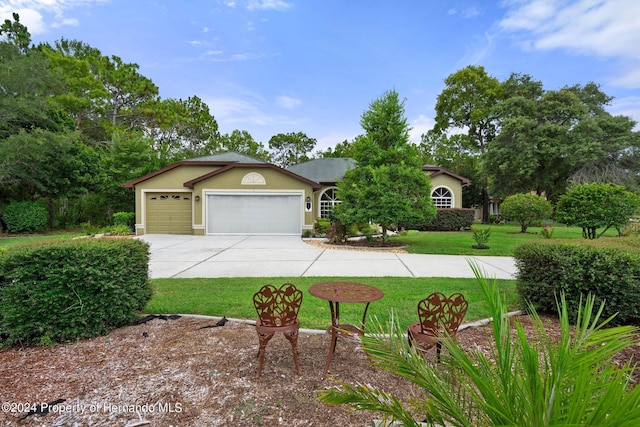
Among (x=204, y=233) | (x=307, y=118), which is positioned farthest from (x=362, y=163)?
(x=307, y=118)

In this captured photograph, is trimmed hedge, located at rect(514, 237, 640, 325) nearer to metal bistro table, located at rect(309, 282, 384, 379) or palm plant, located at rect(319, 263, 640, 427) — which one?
metal bistro table, located at rect(309, 282, 384, 379)

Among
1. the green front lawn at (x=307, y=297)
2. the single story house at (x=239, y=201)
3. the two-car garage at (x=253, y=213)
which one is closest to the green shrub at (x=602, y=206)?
the green front lawn at (x=307, y=297)

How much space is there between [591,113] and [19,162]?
37345mm

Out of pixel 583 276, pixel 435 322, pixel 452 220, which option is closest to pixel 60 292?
pixel 435 322

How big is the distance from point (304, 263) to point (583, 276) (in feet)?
19.2

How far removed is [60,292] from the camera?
338 centimetres

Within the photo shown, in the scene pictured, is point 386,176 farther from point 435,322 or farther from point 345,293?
point 435,322

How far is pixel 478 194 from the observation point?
93.2 feet

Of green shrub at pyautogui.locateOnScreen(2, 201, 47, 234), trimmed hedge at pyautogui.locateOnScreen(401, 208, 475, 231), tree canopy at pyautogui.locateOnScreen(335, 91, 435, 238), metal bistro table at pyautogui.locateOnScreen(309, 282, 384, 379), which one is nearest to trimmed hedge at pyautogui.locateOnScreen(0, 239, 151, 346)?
metal bistro table at pyautogui.locateOnScreen(309, 282, 384, 379)

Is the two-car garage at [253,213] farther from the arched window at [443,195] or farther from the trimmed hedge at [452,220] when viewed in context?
the arched window at [443,195]

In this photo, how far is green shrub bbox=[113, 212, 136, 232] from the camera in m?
16.1

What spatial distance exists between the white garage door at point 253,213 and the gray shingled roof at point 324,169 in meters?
3.27

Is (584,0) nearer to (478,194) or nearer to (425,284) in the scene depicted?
(425,284)

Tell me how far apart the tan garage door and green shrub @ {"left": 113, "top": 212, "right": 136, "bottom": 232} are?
48.0 inches
